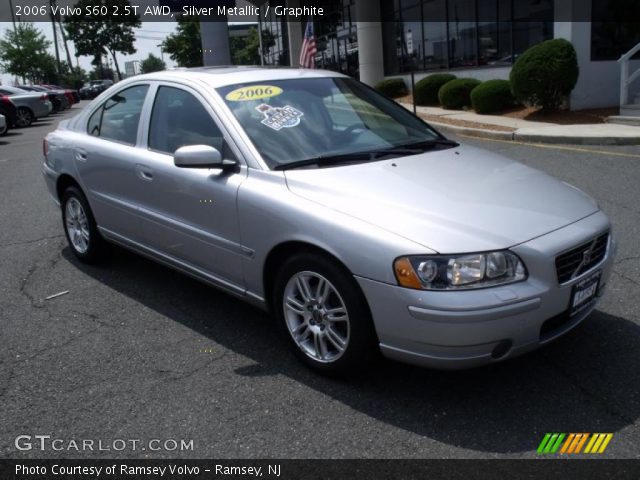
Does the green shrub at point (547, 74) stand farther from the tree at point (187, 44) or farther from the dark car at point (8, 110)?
the tree at point (187, 44)

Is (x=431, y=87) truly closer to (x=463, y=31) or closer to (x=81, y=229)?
(x=463, y=31)

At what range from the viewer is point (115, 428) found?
313cm

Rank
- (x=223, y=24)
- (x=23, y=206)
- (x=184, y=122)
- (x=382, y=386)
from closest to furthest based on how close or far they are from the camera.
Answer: (x=382, y=386), (x=184, y=122), (x=23, y=206), (x=223, y=24)

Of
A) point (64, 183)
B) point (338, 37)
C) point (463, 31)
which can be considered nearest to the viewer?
point (64, 183)

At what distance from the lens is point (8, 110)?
22.8 m

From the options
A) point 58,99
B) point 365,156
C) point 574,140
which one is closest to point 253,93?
point 365,156

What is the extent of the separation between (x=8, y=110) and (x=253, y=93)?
71.4 feet

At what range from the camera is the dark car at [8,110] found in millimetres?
22781

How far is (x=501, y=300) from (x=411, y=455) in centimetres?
79

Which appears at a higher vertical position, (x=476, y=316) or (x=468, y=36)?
(x=468, y=36)

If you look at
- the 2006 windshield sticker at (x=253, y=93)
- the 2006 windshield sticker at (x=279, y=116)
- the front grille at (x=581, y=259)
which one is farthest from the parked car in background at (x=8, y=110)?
the front grille at (x=581, y=259)

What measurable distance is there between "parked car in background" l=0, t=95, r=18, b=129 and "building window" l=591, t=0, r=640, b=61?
1899 centimetres

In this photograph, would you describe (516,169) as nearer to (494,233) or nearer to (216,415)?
(494,233)
